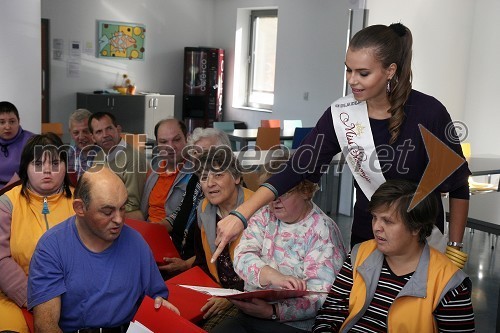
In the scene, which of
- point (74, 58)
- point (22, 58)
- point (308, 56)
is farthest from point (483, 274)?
point (74, 58)

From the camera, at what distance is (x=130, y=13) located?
1000 cm

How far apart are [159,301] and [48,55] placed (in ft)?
26.1

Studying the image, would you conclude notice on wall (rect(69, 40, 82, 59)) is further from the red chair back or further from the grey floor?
the grey floor

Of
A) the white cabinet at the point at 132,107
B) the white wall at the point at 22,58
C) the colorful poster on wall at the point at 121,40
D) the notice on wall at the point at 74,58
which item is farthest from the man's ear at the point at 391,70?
the colorful poster on wall at the point at 121,40

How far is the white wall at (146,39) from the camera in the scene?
9312 mm

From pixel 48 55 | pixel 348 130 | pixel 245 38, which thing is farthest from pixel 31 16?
pixel 245 38

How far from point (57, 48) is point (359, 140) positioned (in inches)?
317

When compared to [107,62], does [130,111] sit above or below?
below

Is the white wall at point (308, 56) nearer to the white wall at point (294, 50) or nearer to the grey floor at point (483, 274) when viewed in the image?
the white wall at point (294, 50)

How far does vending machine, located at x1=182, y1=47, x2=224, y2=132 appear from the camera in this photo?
10.5m

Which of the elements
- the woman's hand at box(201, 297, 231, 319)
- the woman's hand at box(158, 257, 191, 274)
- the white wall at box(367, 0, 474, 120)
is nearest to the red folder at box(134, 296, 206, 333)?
the woman's hand at box(201, 297, 231, 319)

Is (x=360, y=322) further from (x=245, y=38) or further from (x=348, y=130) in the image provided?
(x=245, y=38)

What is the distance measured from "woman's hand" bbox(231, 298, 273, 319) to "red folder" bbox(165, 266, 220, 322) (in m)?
0.23

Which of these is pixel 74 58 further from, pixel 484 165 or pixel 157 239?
pixel 157 239
